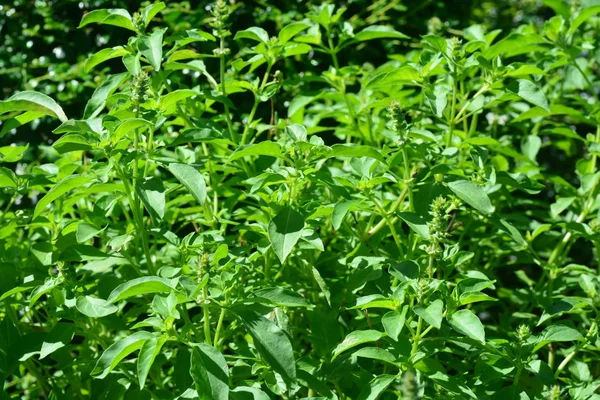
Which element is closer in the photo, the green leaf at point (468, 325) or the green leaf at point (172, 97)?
the green leaf at point (468, 325)

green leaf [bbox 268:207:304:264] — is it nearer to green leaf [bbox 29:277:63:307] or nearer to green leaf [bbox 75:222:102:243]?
green leaf [bbox 75:222:102:243]

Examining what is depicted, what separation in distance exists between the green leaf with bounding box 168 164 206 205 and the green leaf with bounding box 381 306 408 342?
528 millimetres

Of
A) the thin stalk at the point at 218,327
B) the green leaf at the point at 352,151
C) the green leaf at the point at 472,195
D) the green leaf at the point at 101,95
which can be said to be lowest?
the thin stalk at the point at 218,327

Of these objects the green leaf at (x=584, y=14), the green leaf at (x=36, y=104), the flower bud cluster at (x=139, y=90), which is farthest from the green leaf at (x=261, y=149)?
the green leaf at (x=584, y=14)

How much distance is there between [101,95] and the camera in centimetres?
231

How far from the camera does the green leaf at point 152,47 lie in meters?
2.18

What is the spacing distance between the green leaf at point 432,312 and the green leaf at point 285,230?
331 mm

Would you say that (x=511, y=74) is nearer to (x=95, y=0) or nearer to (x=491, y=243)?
(x=491, y=243)

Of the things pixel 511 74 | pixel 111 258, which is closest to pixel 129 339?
pixel 111 258

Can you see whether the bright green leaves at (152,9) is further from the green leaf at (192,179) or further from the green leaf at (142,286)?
the green leaf at (142,286)

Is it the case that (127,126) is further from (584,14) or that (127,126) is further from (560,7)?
(560,7)

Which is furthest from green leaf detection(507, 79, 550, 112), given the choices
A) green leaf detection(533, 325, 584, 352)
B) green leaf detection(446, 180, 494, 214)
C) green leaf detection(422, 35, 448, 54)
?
green leaf detection(533, 325, 584, 352)

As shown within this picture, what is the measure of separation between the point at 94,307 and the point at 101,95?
25.2 inches

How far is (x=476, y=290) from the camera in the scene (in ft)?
6.36
